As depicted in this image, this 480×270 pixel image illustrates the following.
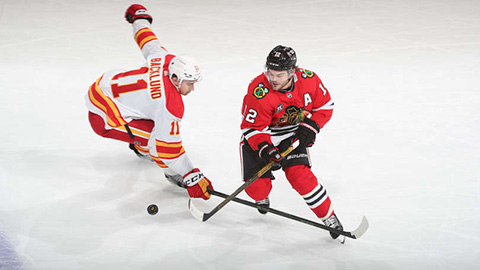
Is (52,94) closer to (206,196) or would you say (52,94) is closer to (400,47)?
(206,196)

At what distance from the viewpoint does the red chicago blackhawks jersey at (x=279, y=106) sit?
290 cm

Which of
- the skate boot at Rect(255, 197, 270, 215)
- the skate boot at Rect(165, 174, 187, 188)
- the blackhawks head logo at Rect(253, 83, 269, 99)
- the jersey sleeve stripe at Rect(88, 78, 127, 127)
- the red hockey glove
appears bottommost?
the skate boot at Rect(165, 174, 187, 188)

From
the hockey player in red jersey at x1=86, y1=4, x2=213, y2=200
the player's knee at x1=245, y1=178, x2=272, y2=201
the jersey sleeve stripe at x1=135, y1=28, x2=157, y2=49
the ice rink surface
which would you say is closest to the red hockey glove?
the hockey player in red jersey at x1=86, y1=4, x2=213, y2=200

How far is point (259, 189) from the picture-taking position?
307 cm

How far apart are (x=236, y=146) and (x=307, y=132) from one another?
105 centimetres

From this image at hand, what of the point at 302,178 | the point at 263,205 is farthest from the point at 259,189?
the point at 302,178

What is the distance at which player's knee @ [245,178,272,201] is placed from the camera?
3.07m

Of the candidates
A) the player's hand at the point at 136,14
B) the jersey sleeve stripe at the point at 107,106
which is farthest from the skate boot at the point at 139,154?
the player's hand at the point at 136,14

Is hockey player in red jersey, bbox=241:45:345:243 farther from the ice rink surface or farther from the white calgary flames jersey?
the white calgary flames jersey

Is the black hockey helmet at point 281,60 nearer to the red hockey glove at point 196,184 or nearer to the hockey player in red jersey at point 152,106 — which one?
the hockey player in red jersey at point 152,106

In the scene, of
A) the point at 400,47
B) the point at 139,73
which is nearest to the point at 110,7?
the point at 400,47

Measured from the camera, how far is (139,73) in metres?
3.21

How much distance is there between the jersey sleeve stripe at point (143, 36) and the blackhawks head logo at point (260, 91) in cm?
96

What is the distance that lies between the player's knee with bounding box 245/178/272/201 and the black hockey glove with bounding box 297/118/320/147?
0.29 metres
